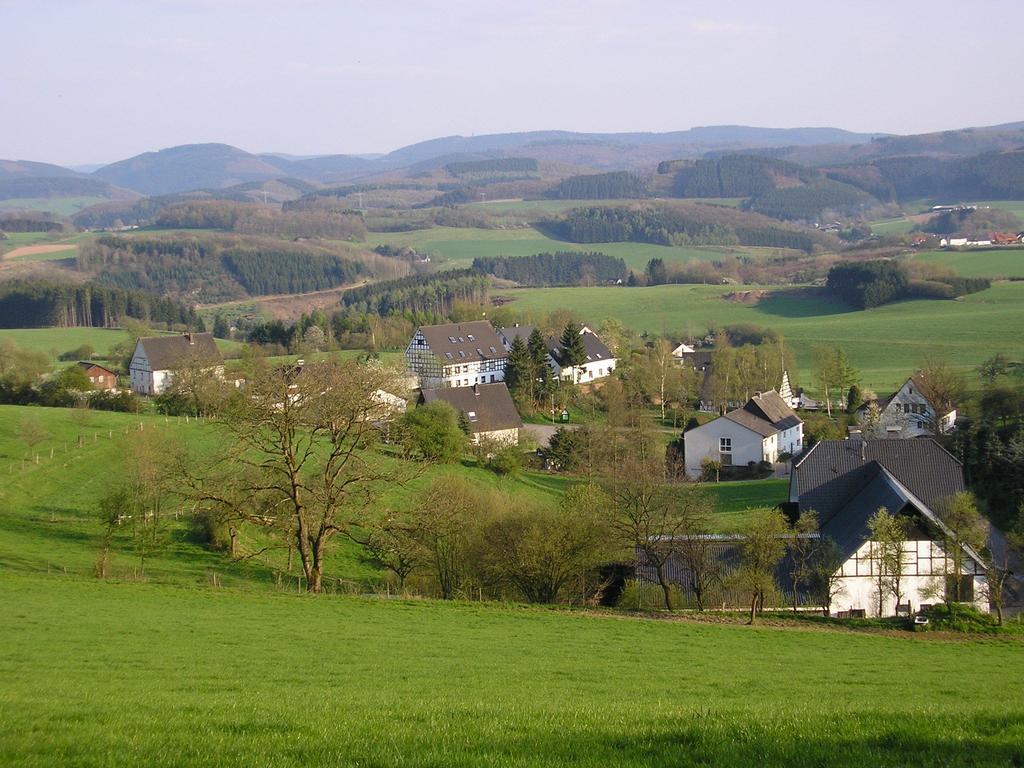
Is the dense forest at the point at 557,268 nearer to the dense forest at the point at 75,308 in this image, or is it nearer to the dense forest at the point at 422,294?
the dense forest at the point at 422,294

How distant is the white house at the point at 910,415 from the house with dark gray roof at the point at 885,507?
55.2 ft

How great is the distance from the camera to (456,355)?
2992 inches

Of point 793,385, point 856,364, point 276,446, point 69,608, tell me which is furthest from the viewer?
point 856,364

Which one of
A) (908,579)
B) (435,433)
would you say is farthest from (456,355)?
(908,579)

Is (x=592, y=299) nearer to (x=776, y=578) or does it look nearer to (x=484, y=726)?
(x=776, y=578)

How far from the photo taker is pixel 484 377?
255 ft

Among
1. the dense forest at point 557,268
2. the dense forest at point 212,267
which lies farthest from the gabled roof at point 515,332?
the dense forest at point 212,267

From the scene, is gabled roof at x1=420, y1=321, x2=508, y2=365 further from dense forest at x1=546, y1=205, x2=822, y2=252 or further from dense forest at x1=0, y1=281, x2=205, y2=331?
dense forest at x1=546, y1=205, x2=822, y2=252

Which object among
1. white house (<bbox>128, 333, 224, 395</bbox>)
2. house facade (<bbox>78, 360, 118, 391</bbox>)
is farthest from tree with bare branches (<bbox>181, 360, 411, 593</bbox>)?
white house (<bbox>128, 333, 224, 395</bbox>)

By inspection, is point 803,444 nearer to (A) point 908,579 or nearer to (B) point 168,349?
(A) point 908,579

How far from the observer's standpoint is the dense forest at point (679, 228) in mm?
169375

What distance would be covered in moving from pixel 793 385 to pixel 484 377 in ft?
77.2

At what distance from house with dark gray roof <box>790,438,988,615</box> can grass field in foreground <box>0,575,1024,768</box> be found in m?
5.30

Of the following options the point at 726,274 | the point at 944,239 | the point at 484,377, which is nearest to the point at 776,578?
the point at 484,377
